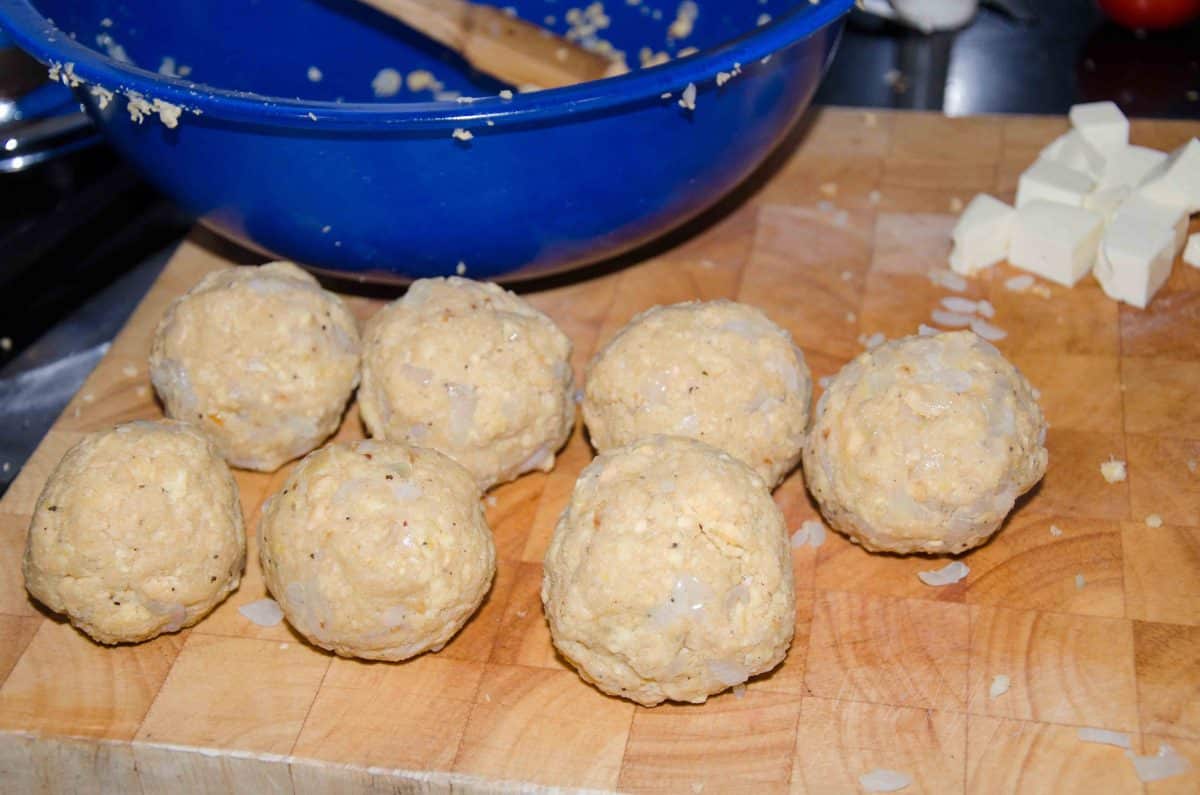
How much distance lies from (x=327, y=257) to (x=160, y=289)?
393mm

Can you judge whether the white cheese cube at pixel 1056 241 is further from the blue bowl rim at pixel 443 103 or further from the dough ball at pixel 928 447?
the blue bowl rim at pixel 443 103

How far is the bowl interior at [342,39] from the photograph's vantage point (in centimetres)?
243

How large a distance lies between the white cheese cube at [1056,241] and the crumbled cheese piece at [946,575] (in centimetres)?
67

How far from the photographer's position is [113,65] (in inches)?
76.4

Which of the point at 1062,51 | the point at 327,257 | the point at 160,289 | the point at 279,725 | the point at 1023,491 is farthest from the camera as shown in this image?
the point at 1062,51

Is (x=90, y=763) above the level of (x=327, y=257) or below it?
below

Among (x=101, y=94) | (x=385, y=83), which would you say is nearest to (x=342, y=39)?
(x=385, y=83)

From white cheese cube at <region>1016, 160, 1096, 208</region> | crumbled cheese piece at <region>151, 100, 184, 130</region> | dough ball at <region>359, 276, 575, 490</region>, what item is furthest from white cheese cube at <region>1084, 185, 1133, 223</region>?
crumbled cheese piece at <region>151, 100, 184, 130</region>

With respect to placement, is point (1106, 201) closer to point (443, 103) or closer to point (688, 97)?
point (688, 97)

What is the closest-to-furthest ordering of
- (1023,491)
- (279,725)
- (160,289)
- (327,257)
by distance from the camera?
(279,725)
(1023,491)
(327,257)
(160,289)

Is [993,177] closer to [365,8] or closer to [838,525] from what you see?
[838,525]

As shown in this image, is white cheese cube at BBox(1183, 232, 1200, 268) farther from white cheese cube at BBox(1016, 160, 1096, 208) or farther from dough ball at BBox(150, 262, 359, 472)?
dough ball at BBox(150, 262, 359, 472)

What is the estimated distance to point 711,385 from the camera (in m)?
1.88

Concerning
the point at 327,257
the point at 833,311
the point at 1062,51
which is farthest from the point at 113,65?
the point at 1062,51
